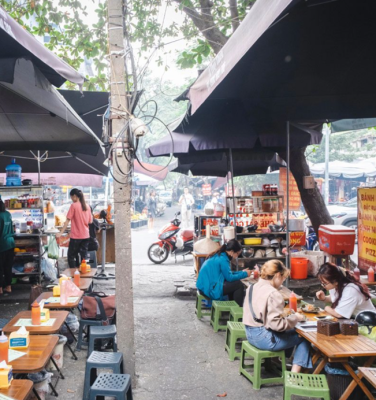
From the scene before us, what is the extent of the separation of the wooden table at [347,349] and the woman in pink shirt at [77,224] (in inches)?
262

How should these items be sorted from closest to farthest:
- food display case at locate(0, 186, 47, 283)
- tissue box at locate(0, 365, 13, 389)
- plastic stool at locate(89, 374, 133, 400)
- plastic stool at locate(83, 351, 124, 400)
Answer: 1. tissue box at locate(0, 365, 13, 389)
2. plastic stool at locate(89, 374, 133, 400)
3. plastic stool at locate(83, 351, 124, 400)
4. food display case at locate(0, 186, 47, 283)

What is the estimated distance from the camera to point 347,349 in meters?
4.34

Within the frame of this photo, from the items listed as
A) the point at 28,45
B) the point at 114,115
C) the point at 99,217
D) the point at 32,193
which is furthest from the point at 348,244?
the point at 99,217

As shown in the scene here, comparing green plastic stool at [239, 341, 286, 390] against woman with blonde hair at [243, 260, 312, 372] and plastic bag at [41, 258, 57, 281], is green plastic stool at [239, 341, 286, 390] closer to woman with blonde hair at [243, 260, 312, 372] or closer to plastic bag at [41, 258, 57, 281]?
woman with blonde hair at [243, 260, 312, 372]

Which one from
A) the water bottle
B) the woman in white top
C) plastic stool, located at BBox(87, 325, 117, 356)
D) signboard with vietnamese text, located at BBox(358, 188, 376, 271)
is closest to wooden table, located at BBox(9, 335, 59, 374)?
plastic stool, located at BBox(87, 325, 117, 356)

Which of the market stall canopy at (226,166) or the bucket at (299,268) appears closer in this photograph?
the bucket at (299,268)

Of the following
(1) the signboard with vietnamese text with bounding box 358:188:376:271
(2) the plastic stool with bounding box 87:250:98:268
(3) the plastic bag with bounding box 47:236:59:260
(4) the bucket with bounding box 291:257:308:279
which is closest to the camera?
(1) the signboard with vietnamese text with bounding box 358:188:376:271

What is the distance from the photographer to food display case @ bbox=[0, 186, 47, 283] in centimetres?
1004

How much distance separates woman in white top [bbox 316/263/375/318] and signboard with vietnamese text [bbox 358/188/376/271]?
2396mm

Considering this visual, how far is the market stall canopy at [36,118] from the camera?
5253 mm

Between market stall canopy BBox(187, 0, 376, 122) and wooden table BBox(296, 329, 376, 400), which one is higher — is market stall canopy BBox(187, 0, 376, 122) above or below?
above

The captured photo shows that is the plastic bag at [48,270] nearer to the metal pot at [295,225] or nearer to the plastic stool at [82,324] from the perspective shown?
the plastic stool at [82,324]

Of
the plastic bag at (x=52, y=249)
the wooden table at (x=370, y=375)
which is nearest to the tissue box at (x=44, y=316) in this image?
the wooden table at (x=370, y=375)

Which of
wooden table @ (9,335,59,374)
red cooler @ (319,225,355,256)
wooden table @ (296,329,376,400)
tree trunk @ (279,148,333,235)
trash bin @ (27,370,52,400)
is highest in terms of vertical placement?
tree trunk @ (279,148,333,235)
